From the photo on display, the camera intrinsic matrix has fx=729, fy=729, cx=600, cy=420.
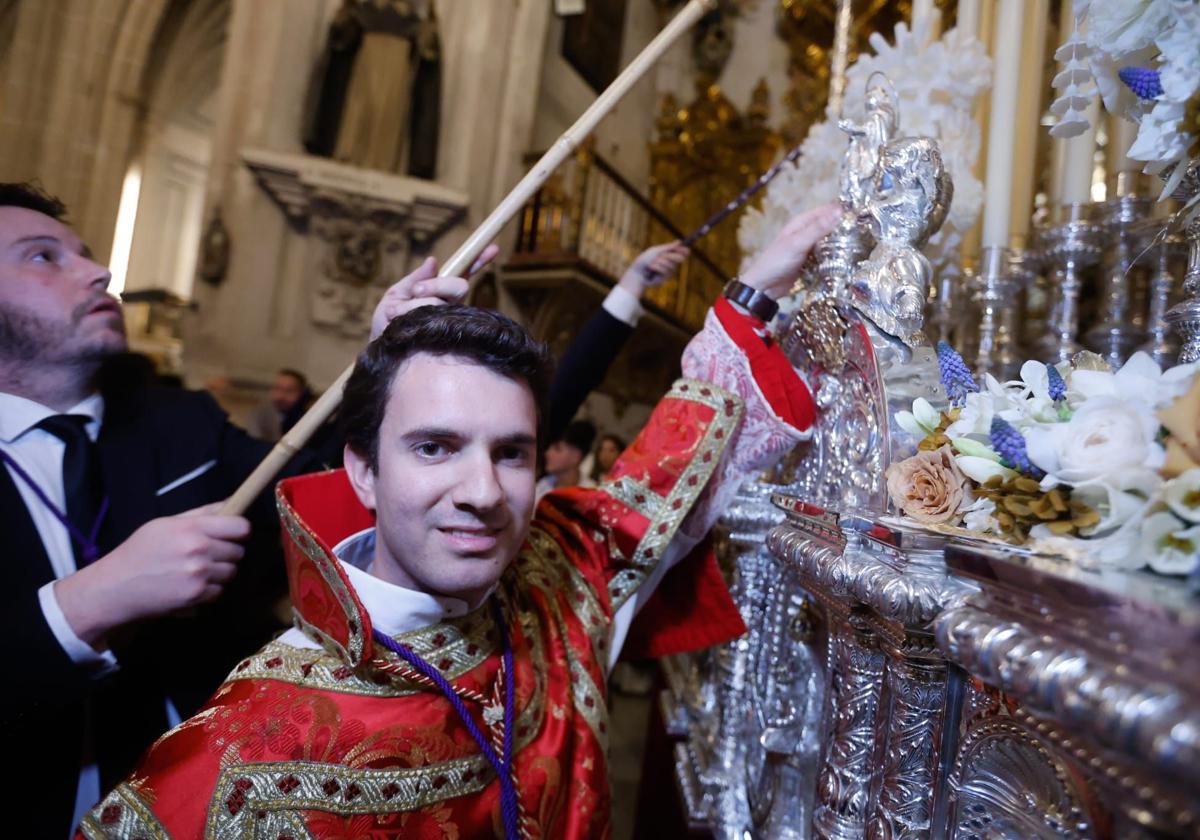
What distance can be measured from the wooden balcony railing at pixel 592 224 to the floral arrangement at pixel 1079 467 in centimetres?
433

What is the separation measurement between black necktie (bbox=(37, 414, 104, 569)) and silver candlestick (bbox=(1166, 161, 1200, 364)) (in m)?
1.47

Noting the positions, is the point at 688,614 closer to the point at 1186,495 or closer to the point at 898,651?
the point at 898,651

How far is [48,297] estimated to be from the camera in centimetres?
113

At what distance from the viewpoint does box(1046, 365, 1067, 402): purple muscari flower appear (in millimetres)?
578

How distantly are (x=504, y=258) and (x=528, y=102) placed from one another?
1089 mm

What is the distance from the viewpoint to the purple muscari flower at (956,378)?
0.72 m

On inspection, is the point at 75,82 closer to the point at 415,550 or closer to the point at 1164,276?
the point at 415,550

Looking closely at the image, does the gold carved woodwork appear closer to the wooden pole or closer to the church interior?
the church interior

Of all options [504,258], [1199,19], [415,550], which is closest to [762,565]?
[415,550]

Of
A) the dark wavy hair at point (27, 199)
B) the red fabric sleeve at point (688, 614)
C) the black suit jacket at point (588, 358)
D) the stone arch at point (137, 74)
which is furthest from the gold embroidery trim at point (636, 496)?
the stone arch at point (137, 74)

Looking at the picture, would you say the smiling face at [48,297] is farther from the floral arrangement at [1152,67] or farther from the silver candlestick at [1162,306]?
the silver candlestick at [1162,306]

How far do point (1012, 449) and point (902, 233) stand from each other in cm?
46

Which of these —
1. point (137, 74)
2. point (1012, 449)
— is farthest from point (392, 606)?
point (137, 74)

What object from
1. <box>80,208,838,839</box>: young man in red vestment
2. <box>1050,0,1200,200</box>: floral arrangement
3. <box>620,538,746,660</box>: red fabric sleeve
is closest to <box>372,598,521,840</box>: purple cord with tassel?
<box>80,208,838,839</box>: young man in red vestment
